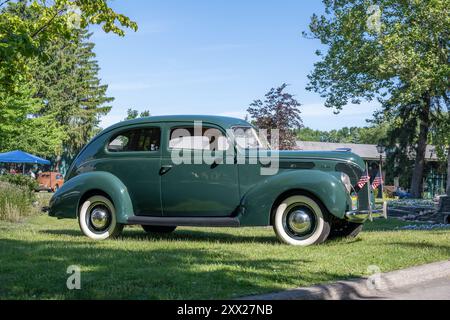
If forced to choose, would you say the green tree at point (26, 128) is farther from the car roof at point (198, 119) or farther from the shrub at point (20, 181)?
the car roof at point (198, 119)

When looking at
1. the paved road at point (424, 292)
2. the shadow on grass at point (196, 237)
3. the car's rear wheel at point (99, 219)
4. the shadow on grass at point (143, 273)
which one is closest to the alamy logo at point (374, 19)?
the shadow on grass at point (196, 237)

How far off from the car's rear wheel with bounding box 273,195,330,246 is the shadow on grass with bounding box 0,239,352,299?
50.9 inches

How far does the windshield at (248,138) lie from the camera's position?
897cm

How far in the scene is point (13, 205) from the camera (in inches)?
591

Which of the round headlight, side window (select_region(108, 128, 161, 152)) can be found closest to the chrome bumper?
the round headlight

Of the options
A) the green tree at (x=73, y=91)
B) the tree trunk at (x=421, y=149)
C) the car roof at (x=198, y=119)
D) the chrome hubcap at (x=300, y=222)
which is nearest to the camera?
the chrome hubcap at (x=300, y=222)

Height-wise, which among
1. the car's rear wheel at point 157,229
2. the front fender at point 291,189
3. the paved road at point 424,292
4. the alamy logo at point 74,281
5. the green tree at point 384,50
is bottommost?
the paved road at point 424,292

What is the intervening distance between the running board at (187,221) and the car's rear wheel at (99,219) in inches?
16.7

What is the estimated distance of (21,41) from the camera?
1047cm

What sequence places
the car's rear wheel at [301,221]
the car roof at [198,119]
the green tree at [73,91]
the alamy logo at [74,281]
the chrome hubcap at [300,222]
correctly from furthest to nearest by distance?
A: the green tree at [73,91]
the car roof at [198,119]
the chrome hubcap at [300,222]
the car's rear wheel at [301,221]
the alamy logo at [74,281]

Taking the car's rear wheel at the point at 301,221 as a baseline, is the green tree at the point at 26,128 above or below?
above

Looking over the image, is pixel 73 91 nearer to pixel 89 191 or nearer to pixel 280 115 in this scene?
pixel 280 115

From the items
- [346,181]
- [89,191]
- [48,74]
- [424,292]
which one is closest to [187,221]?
[89,191]
